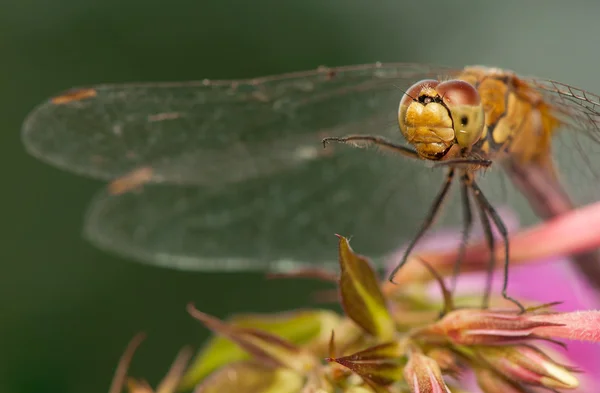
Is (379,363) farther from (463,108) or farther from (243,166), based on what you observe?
(243,166)

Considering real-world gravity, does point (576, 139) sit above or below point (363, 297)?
above

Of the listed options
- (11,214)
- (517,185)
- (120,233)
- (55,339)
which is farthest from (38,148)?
(11,214)

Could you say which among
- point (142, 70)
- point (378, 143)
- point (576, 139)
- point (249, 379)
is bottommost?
point (249, 379)

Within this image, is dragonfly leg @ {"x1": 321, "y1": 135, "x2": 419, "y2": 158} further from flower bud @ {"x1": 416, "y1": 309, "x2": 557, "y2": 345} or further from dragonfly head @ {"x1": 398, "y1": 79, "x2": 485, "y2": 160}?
flower bud @ {"x1": 416, "y1": 309, "x2": 557, "y2": 345}

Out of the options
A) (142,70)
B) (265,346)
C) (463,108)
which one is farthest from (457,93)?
(142,70)

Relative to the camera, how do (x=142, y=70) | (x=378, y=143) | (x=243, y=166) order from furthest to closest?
(x=142, y=70) → (x=243, y=166) → (x=378, y=143)

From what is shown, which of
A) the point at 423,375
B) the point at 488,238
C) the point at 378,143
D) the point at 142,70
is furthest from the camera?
the point at 142,70

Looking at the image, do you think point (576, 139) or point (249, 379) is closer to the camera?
point (249, 379)

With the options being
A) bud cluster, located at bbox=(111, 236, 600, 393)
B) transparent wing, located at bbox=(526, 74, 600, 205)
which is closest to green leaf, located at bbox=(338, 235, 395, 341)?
A: bud cluster, located at bbox=(111, 236, 600, 393)
